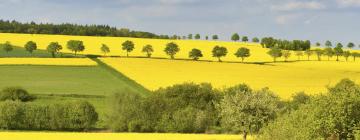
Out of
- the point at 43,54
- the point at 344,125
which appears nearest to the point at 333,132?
the point at 344,125

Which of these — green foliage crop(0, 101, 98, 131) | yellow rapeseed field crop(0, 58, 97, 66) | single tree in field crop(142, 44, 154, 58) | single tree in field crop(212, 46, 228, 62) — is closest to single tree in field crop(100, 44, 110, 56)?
single tree in field crop(142, 44, 154, 58)

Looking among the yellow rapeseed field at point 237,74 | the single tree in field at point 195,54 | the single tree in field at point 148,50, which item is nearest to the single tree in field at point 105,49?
the single tree in field at point 148,50

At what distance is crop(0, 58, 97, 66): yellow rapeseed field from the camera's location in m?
117

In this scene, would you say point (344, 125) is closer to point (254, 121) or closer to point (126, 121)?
point (254, 121)

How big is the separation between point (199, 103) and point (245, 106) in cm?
1956

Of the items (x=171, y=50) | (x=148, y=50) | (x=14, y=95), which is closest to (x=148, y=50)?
(x=148, y=50)

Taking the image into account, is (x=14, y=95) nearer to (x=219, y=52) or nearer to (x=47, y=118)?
(x=47, y=118)

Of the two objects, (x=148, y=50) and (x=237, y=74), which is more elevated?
(x=148, y=50)

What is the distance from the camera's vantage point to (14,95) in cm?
7688

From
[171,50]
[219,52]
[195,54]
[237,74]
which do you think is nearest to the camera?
[237,74]

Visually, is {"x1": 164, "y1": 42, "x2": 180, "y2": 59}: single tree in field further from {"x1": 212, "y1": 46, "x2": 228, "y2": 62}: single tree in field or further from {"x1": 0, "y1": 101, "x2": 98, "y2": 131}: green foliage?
{"x1": 0, "y1": 101, "x2": 98, "y2": 131}: green foliage

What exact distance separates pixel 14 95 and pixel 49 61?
43.0 metres

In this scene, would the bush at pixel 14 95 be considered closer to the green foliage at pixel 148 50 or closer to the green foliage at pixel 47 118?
the green foliage at pixel 47 118

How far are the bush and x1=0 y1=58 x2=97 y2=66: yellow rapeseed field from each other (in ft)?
125
